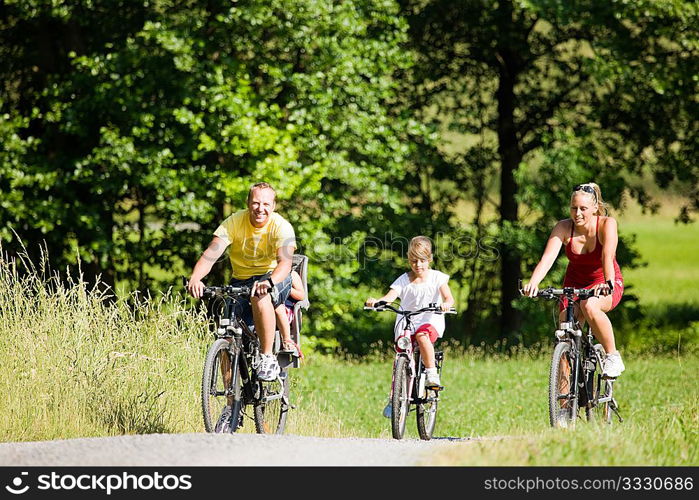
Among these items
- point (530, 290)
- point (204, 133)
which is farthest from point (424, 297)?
point (204, 133)

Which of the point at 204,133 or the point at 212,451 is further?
the point at 204,133

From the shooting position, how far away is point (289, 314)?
824 cm

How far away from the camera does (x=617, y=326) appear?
19969 mm

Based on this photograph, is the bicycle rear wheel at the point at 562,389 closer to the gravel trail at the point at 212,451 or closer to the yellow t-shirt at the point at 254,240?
the gravel trail at the point at 212,451

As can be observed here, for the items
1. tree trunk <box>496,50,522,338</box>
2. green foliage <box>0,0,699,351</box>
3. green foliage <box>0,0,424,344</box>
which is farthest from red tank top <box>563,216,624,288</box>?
tree trunk <box>496,50,522,338</box>

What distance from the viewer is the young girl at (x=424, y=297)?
8.02 m

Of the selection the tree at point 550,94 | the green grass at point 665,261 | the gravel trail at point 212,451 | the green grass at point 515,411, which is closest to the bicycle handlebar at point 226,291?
the gravel trail at point 212,451

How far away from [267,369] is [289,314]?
0.86m

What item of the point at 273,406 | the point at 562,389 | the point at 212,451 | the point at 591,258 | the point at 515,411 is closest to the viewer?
the point at 212,451

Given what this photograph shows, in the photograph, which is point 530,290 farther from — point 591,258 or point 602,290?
point 591,258

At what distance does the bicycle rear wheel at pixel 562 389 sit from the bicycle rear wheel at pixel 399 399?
1091 mm
